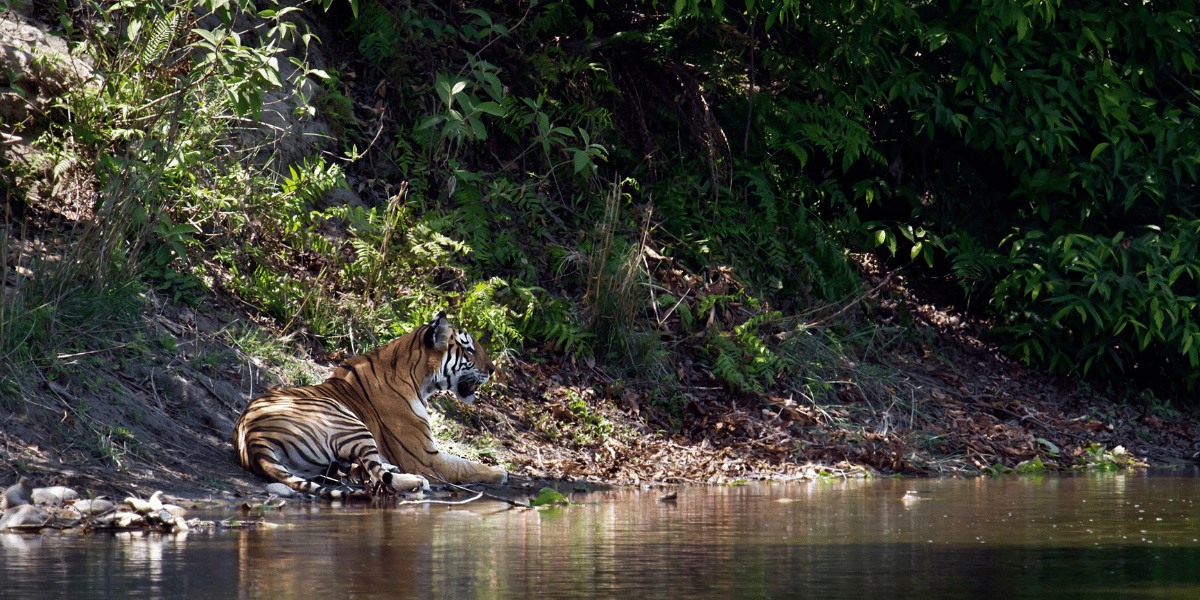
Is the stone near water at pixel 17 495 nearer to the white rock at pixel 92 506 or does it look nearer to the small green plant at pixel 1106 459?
the white rock at pixel 92 506

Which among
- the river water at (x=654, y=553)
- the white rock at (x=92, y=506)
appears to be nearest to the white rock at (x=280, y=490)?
Answer: the river water at (x=654, y=553)

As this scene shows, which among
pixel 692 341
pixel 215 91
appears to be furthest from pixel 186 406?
pixel 692 341

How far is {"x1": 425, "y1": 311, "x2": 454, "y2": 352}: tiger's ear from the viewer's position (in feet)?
27.9

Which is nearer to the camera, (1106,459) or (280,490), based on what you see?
(280,490)

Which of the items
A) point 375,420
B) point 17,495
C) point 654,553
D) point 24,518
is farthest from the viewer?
point 375,420

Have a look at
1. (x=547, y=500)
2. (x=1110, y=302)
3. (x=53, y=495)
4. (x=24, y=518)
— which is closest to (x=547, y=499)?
(x=547, y=500)

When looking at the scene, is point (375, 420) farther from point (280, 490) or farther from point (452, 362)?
point (280, 490)

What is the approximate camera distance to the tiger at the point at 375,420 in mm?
7469

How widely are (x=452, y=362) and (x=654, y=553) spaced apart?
13.2 ft

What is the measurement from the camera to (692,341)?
11.2 metres

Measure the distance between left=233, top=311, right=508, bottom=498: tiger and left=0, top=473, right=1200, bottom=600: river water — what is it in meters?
0.73

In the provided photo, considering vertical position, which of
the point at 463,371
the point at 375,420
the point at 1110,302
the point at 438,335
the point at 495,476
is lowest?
the point at 495,476

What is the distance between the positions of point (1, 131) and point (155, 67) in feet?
4.19

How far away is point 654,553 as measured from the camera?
4781 mm
